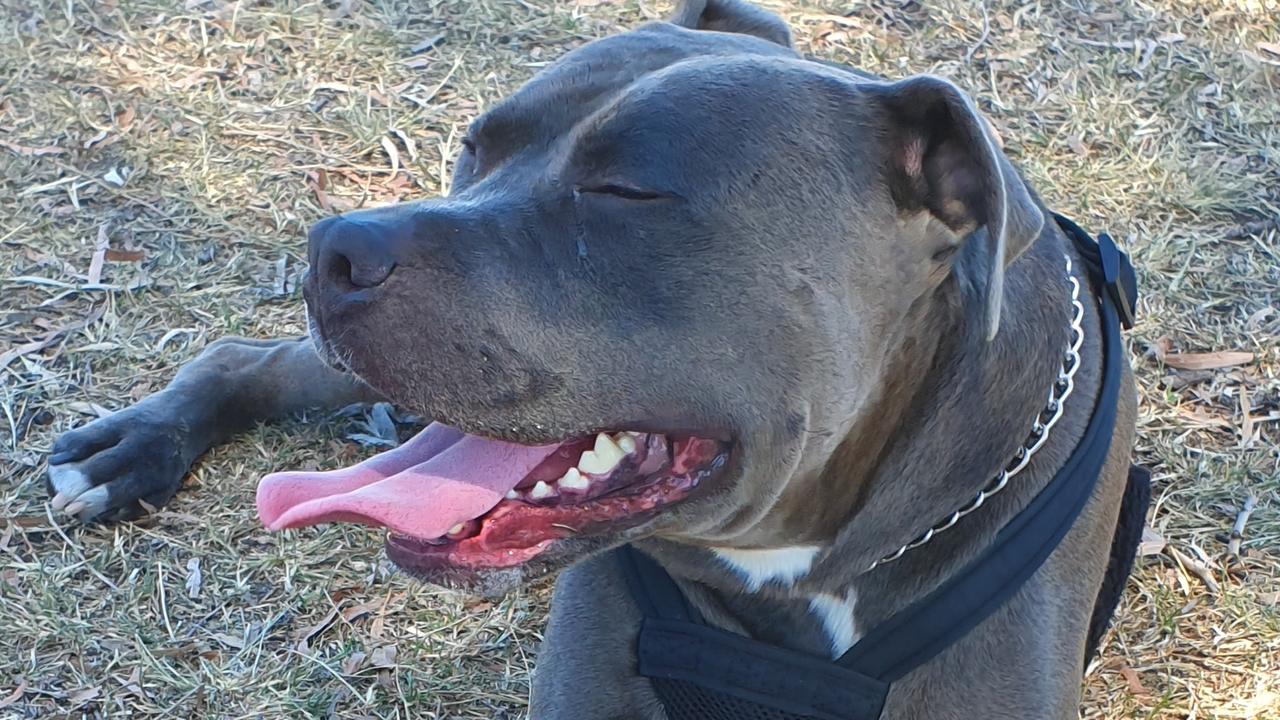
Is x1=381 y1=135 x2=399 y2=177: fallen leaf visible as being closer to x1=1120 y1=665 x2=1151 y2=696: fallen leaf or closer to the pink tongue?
the pink tongue

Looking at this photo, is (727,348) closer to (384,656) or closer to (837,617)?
(837,617)

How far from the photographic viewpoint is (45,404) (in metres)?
4.34

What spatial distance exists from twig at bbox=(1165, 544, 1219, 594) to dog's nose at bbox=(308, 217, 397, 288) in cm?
268

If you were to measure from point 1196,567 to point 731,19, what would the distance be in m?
2.04

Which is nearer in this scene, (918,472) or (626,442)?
(626,442)

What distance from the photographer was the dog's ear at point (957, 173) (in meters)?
2.37

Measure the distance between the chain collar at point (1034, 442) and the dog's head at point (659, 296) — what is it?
28 centimetres

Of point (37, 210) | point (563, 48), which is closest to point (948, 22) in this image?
point (563, 48)

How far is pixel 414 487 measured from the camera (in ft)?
8.48

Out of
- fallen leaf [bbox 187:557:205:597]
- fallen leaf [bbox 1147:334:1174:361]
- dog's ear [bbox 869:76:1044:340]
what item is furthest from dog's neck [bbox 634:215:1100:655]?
fallen leaf [bbox 1147:334:1174:361]

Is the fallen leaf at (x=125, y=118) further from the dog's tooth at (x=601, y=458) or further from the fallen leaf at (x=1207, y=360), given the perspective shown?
the fallen leaf at (x=1207, y=360)

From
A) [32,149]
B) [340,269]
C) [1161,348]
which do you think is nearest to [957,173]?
[340,269]

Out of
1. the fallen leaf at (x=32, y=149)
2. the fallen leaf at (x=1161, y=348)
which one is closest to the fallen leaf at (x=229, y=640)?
the fallen leaf at (x=32, y=149)

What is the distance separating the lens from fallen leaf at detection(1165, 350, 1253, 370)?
468 centimetres
